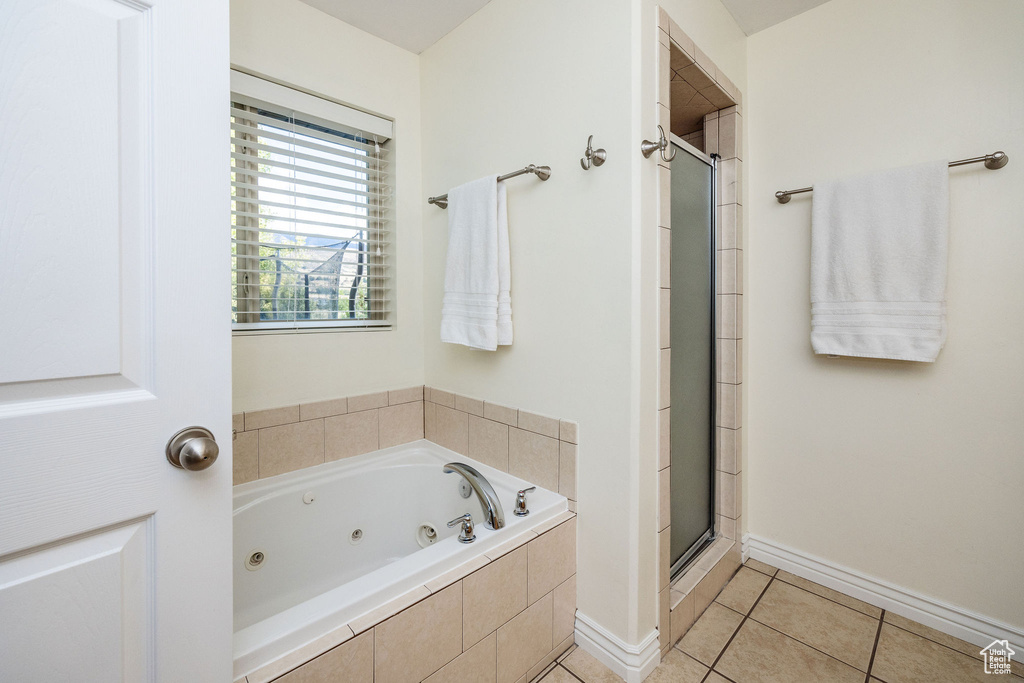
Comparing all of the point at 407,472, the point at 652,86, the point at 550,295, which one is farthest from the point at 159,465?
the point at 652,86

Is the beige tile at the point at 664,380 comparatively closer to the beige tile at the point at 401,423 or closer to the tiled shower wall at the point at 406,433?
the tiled shower wall at the point at 406,433

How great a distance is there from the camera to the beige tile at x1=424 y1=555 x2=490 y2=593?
45.9 inches

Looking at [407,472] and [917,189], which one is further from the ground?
[917,189]

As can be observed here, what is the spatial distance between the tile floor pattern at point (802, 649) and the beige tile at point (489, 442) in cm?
68

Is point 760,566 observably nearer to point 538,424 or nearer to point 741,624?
point 741,624

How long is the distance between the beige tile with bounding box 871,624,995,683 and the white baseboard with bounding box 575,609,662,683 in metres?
0.67

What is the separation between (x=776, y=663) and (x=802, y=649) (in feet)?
0.43

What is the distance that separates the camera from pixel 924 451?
5.32 feet

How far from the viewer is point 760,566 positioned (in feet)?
6.56

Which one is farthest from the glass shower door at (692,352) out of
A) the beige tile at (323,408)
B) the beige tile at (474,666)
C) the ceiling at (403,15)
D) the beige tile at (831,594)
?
the beige tile at (323,408)

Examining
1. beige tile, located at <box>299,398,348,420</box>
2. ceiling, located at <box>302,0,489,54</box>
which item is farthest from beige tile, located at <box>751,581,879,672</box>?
ceiling, located at <box>302,0,489,54</box>

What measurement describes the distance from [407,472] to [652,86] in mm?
1690

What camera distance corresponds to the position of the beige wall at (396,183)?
1.71 meters

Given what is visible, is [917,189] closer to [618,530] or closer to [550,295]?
[550,295]
